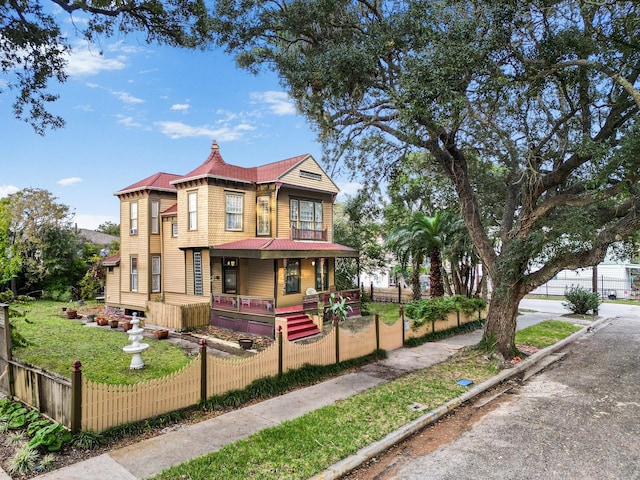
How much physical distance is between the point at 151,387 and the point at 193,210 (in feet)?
40.6

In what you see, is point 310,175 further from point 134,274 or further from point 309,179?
point 134,274

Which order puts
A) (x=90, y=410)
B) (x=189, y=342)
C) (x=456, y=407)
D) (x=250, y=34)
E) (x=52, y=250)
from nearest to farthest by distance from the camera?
(x=90, y=410), (x=456, y=407), (x=250, y=34), (x=189, y=342), (x=52, y=250)

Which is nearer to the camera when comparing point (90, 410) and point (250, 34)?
point (90, 410)

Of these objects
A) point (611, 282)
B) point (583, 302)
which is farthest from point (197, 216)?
point (611, 282)

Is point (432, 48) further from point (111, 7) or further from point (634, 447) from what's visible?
point (634, 447)

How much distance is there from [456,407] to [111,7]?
39.2 feet

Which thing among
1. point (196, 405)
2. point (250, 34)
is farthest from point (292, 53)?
point (196, 405)

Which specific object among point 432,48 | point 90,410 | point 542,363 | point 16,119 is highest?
point 432,48

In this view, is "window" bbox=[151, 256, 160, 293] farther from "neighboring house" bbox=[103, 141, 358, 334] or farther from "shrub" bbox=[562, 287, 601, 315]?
"shrub" bbox=[562, 287, 601, 315]

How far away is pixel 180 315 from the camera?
52.6 ft

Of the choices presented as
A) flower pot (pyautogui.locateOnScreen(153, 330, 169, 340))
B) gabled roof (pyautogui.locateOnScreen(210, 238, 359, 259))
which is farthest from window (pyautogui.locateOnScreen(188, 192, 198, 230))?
flower pot (pyautogui.locateOnScreen(153, 330, 169, 340))

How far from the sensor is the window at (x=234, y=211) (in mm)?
18344

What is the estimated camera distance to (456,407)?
8445mm

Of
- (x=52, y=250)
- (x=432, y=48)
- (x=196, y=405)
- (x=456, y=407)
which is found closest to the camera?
(x=196, y=405)
